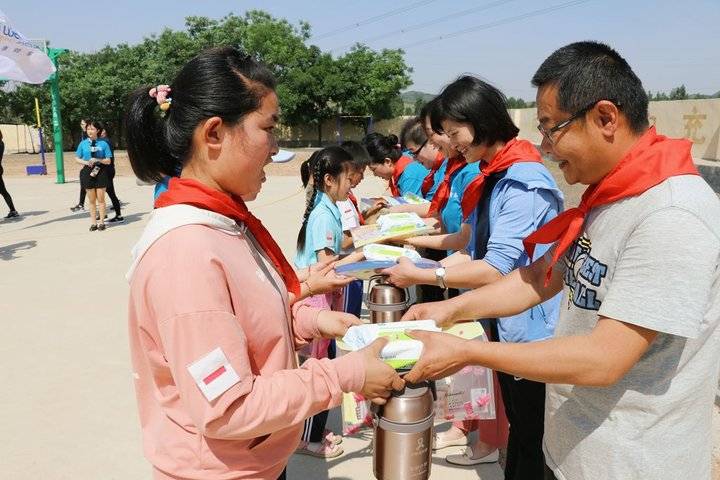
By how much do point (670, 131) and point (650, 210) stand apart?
17132 millimetres

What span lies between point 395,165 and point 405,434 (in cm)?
458

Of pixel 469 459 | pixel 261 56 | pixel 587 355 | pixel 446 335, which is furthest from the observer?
pixel 261 56

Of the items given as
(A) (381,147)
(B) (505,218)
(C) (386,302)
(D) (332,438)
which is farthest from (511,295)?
(A) (381,147)

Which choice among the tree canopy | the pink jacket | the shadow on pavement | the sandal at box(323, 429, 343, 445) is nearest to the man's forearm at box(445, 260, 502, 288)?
the pink jacket

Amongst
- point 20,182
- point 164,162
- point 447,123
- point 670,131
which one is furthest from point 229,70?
point 20,182

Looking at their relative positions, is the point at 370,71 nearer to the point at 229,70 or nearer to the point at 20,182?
the point at 20,182

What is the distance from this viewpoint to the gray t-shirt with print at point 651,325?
116 cm

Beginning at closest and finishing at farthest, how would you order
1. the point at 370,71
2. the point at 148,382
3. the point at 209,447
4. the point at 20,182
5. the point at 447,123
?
Result: the point at 209,447 < the point at 148,382 < the point at 447,123 < the point at 20,182 < the point at 370,71

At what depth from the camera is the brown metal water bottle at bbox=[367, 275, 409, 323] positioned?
199cm

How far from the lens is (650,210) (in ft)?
3.99

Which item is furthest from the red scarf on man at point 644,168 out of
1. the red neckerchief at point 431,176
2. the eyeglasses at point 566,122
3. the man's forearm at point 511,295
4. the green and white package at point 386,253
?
the red neckerchief at point 431,176

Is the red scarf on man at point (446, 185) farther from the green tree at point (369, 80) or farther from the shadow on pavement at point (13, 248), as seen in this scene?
the green tree at point (369, 80)

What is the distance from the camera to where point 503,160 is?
2.45 m

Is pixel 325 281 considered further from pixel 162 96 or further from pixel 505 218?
pixel 162 96
